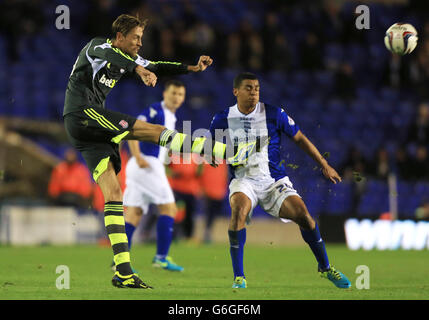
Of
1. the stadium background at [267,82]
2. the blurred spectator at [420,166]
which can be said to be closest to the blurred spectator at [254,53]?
the stadium background at [267,82]

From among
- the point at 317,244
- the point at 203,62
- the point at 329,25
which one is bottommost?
the point at 317,244

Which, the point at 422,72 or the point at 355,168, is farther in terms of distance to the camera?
the point at 422,72

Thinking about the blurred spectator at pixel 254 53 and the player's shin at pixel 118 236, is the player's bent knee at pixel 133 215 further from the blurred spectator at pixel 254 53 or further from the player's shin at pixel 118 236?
the blurred spectator at pixel 254 53

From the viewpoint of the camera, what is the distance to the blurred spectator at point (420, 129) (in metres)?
18.2

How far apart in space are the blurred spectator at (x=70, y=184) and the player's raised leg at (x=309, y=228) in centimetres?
895

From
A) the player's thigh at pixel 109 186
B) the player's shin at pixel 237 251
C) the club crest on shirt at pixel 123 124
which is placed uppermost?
the club crest on shirt at pixel 123 124

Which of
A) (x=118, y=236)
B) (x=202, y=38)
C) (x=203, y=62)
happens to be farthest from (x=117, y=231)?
(x=202, y=38)

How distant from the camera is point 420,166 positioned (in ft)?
58.2

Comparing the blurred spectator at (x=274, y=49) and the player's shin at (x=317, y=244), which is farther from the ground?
the blurred spectator at (x=274, y=49)

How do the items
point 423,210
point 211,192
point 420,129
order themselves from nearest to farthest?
1. point 211,192
2. point 423,210
3. point 420,129

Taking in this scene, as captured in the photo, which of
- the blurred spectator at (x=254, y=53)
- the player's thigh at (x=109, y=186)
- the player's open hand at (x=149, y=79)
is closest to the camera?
the player's open hand at (x=149, y=79)

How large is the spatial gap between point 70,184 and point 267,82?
6.46 metres

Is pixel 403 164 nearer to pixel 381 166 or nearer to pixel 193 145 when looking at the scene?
pixel 381 166

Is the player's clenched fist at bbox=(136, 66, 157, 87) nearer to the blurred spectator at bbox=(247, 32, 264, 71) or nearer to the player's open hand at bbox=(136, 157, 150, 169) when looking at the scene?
the player's open hand at bbox=(136, 157, 150, 169)
